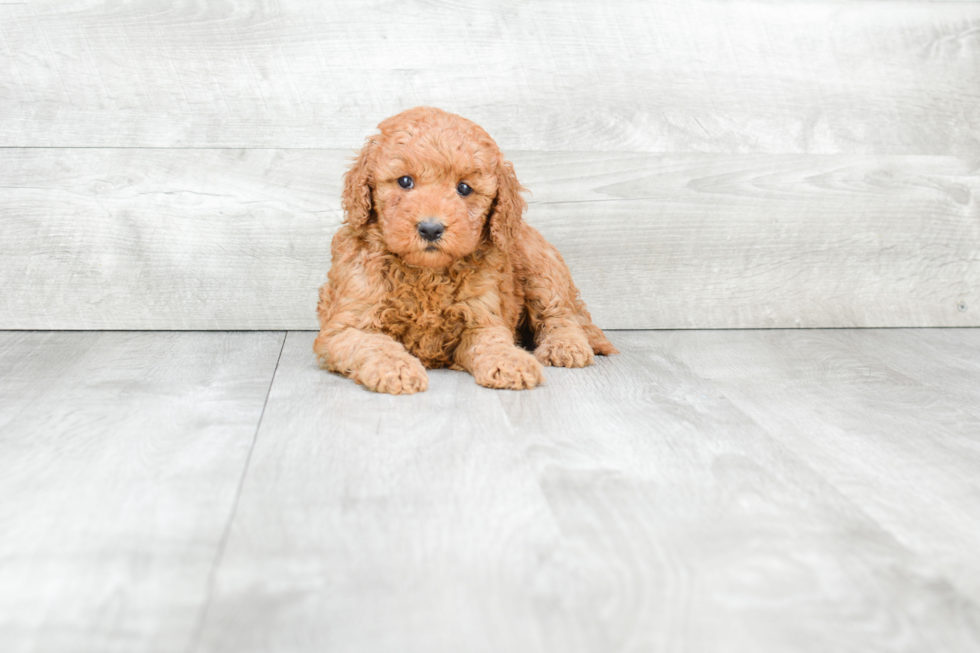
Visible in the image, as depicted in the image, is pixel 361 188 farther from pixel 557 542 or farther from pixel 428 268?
pixel 557 542

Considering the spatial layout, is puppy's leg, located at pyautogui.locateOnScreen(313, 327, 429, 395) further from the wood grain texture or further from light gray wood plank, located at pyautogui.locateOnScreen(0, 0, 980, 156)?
light gray wood plank, located at pyautogui.locateOnScreen(0, 0, 980, 156)

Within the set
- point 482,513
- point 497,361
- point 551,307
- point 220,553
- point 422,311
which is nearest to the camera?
point 220,553

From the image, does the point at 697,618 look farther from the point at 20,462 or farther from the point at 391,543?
the point at 20,462

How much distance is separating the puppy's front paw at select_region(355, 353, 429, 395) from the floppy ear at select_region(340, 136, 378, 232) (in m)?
0.41

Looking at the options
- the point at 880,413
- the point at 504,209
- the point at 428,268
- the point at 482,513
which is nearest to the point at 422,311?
the point at 428,268

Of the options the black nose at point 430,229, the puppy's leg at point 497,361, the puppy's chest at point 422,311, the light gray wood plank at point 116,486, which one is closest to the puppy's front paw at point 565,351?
the puppy's leg at point 497,361

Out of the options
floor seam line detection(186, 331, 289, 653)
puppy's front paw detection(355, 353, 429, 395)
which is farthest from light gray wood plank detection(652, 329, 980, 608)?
floor seam line detection(186, 331, 289, 653)

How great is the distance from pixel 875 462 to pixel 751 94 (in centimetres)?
187

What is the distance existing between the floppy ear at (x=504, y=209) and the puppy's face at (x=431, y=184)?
0.16 ft

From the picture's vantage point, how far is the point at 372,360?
7.43 ft

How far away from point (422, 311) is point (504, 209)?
373mm

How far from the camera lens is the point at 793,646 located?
115 centimetres

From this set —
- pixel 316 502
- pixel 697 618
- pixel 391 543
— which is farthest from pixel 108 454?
pixel 697 618

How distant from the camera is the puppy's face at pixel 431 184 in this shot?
7.36 ft
